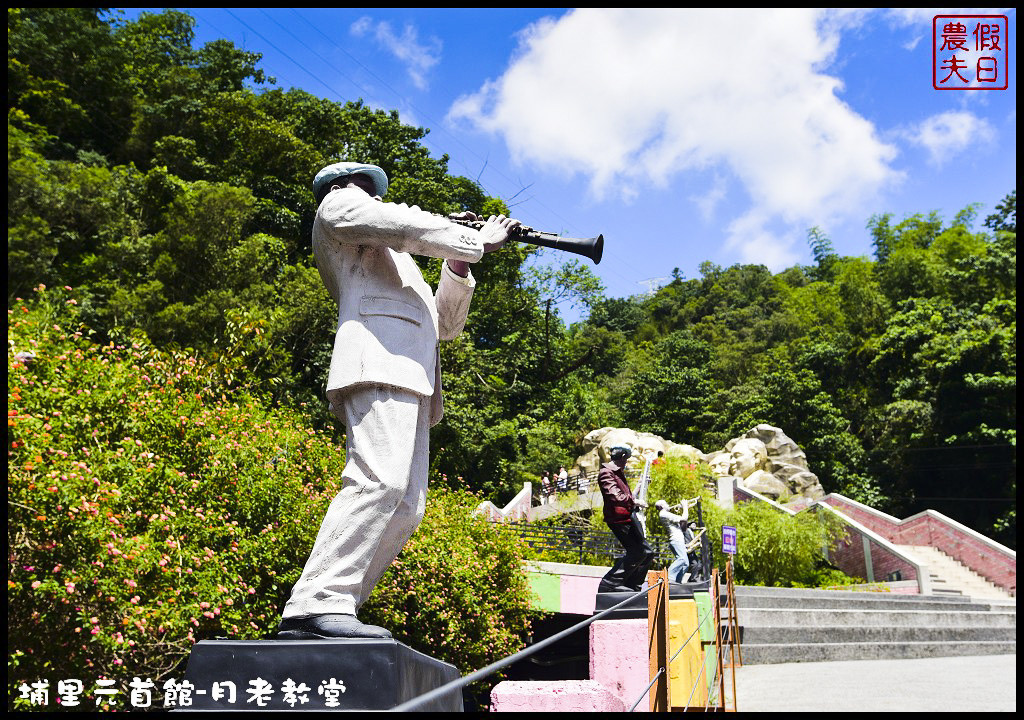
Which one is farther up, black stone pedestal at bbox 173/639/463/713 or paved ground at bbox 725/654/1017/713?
black stone pedestal at bbox 173/639/463/713

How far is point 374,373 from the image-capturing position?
258 centimetres

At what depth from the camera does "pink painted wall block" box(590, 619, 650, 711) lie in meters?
3.82

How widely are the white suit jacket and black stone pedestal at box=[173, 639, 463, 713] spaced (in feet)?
2.68

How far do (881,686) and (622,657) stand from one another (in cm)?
515

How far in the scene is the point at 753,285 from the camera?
53125 mm

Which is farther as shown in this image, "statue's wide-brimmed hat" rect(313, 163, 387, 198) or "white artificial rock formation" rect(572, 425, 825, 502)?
"white artificial rock formation" rect(572, 425, 825, 502)

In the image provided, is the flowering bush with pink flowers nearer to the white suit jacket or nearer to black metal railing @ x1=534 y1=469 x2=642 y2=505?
the white suit jacket

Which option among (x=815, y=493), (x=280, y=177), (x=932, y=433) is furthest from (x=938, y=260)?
(x=280, y=177)

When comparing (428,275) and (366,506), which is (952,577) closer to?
(428,275)

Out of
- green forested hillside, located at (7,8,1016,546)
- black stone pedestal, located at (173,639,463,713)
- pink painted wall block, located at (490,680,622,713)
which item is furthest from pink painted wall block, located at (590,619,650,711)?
green forested hillside, located at (7,8,1016,546)

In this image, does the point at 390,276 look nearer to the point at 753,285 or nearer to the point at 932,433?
the point at 932,433

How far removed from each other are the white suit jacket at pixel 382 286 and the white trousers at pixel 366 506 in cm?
8

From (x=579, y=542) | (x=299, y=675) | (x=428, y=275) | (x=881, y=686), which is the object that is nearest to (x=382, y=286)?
(x=299, y=675)

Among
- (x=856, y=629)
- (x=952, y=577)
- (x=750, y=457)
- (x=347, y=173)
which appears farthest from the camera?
(x=750, y=457)
